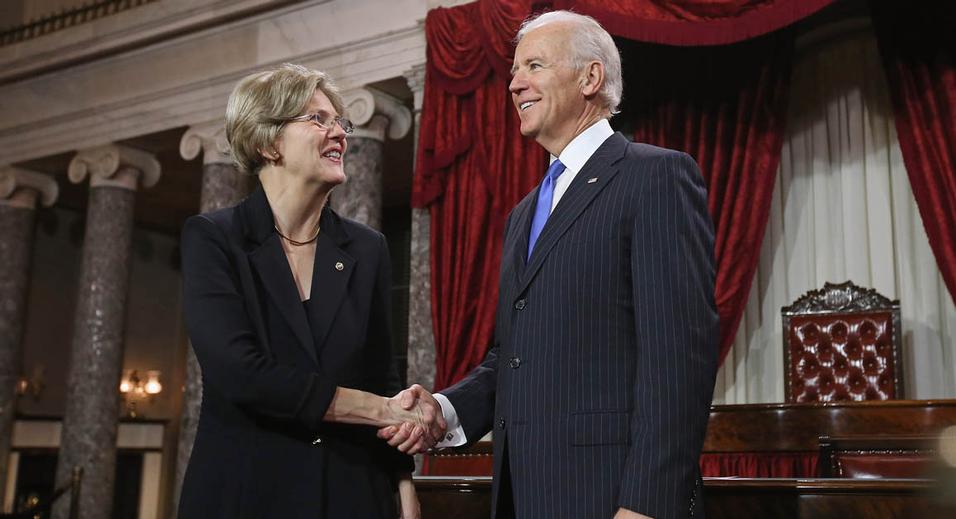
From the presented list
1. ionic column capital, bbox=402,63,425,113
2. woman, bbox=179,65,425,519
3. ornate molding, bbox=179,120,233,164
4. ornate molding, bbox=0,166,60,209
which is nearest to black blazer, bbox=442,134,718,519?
woman, bbox=179,65,425,519

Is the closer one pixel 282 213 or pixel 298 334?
pixel 298 334

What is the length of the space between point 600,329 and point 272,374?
653 mm

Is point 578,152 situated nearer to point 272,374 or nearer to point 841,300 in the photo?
point 272,374

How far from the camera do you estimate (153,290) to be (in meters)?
14.4

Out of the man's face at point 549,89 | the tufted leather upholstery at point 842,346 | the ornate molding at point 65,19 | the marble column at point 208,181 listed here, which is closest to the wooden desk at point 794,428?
the tufted leather upholstery at point 842,346

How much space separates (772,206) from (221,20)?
507 cm

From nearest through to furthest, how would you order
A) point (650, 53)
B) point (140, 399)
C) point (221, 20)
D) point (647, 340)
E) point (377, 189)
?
point (647, 340), point (650, 53), point (377, 189), point (221, 20), point (140, 399)

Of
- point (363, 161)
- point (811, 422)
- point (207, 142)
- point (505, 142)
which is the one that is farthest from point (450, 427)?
point (207, 142)

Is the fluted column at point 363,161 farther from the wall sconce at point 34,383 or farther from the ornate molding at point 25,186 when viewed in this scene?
the wall sconce at point 34,383

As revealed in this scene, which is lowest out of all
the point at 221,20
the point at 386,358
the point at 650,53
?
the point at 386,358

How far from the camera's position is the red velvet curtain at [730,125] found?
6.84 meters

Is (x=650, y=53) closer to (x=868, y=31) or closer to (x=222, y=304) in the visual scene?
(x=868, y=31)

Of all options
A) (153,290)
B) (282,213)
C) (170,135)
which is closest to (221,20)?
(170,135)

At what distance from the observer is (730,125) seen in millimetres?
7027
